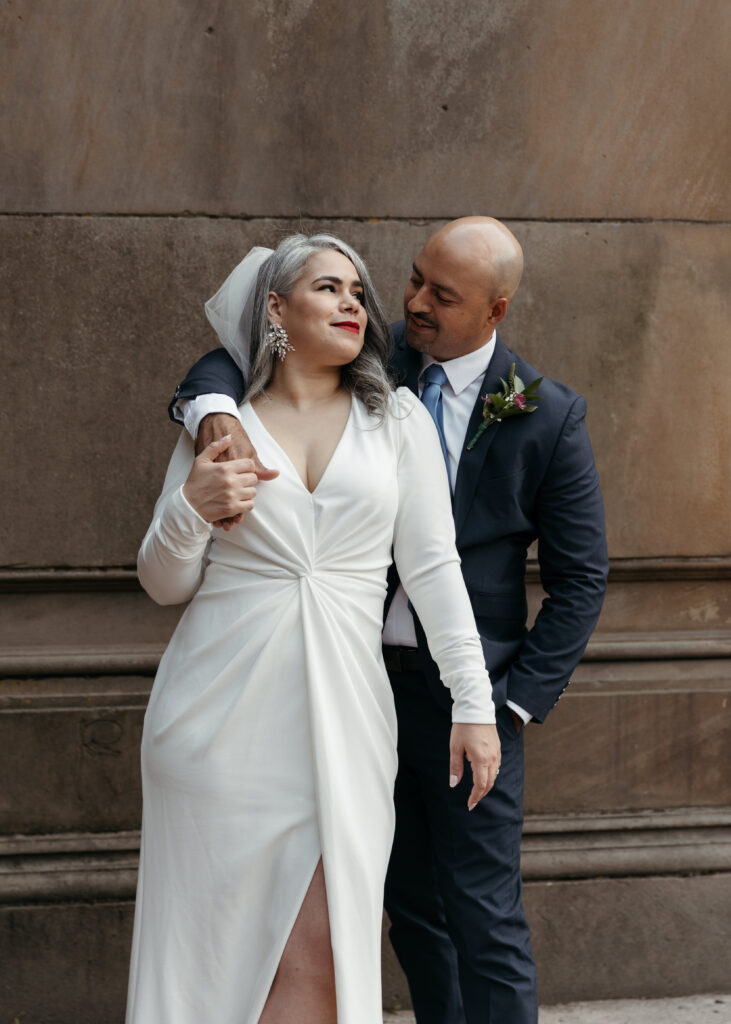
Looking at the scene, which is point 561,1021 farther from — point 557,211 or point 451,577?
point 557,211

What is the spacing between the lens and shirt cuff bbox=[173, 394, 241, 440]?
8.16 ft

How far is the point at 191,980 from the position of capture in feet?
8.07

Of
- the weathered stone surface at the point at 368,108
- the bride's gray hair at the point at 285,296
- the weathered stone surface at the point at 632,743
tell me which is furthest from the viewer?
the weathered stone surface at the point at 632,743

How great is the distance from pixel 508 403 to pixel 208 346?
4.24ft

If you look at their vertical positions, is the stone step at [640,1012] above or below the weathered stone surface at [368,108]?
below

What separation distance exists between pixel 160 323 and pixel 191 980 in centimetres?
208

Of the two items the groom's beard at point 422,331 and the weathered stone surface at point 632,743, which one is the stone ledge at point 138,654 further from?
the groom's beard at point 422,331

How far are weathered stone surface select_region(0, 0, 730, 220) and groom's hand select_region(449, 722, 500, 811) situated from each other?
6.31ft

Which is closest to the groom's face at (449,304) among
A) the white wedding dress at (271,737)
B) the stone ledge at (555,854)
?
the white wedding dress at (271,737)

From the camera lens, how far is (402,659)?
289 cm

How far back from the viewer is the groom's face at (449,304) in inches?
112

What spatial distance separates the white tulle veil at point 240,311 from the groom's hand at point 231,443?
0.88ft

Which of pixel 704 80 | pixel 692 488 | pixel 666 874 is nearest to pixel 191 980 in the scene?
pixel 666 874

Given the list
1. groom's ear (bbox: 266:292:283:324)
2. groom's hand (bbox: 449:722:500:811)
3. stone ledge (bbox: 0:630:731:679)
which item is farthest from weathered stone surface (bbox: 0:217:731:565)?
groom's hand (bbox: 449:722:500:811)
